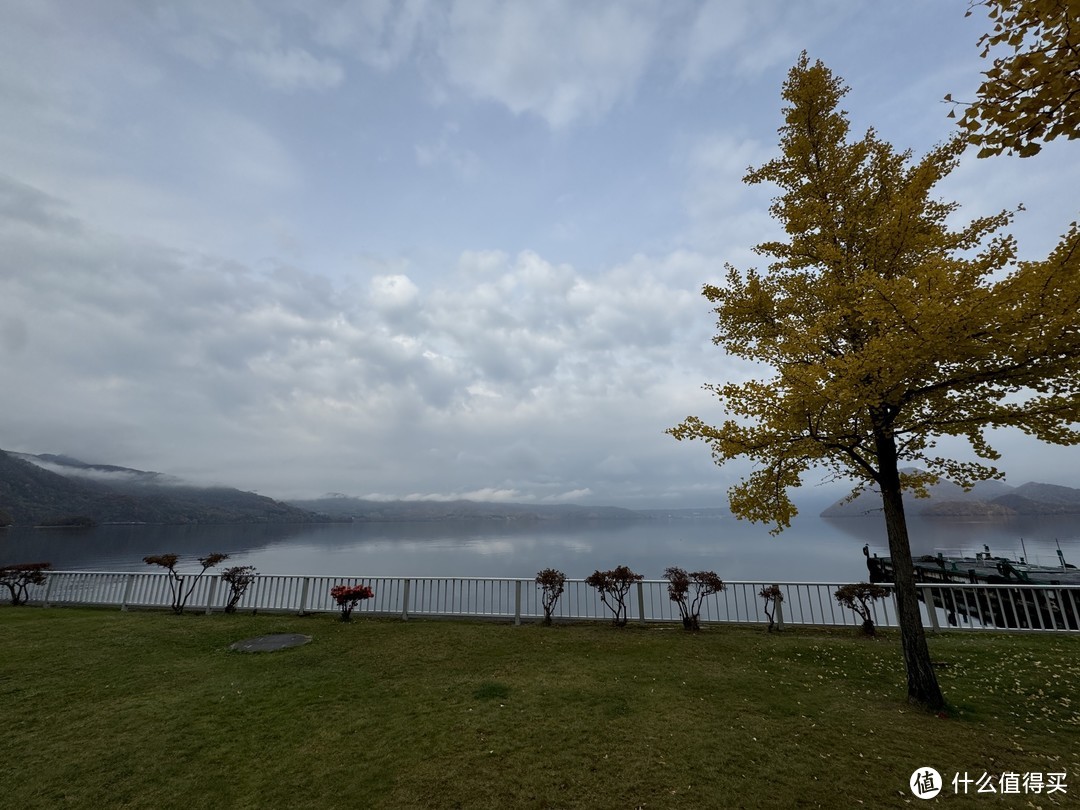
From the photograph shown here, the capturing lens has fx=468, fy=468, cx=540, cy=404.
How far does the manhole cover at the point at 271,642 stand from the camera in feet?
33.7

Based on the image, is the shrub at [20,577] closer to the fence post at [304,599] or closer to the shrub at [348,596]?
the fence post at [304,599]

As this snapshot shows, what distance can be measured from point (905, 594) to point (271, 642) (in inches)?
496

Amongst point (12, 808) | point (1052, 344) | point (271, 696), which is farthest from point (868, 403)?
point (12, 808)

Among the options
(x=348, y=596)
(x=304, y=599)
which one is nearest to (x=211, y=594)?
(x=304, y=599)

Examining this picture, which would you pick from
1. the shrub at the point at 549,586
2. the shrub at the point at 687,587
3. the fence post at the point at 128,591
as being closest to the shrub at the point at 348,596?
the shrub at the point at 549,586

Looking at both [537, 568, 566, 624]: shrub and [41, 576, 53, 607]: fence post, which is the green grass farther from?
[41, 576, 53, 607]: fence post

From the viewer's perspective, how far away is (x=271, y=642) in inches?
426

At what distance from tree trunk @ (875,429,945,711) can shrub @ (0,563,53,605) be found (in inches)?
960

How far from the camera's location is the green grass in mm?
4723

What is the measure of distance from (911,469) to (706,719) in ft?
19.2

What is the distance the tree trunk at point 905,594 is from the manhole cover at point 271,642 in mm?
11584

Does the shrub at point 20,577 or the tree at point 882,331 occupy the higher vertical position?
the tree at point 882,331

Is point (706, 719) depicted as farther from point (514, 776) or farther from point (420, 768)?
point (420, 768)

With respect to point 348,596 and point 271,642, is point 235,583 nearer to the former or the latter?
point 348,596
